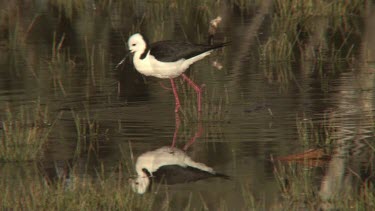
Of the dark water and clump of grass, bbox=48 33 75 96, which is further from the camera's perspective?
clump of grass, bbox=48 33 75 96

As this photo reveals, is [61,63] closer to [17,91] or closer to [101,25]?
[17,91]

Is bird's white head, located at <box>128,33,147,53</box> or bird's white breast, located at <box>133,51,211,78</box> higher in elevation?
bird's white head, located at <box>128,33,147,53</box>

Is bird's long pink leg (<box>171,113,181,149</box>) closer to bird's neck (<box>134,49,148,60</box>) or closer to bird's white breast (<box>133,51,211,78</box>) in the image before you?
bird's white breast (<box>133,51,211,78</box>)

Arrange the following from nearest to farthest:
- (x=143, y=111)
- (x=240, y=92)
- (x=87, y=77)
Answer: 1. (x=143, y=111)
2. (x=240, y=92)
3. (x=87, y=77)

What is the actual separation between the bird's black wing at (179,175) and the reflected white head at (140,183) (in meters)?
0.09

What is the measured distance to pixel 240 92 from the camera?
38.9ft

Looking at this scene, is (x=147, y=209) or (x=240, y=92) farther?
(x=240, y=92)

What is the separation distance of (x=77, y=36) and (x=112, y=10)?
283cm

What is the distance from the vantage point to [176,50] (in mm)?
11422

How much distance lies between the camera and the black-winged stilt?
11422 millimetres

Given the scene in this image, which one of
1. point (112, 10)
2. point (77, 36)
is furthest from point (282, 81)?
point (112, 10)

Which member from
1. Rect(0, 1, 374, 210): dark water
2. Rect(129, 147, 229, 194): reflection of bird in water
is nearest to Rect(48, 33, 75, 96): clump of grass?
Rect(0, 1, 374, 210): dark water

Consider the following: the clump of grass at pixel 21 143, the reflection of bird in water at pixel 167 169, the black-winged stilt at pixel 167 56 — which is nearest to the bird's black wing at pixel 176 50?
the black-winged stilt at pixel 167 56

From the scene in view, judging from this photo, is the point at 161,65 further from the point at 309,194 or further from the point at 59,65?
the point at 309,194
